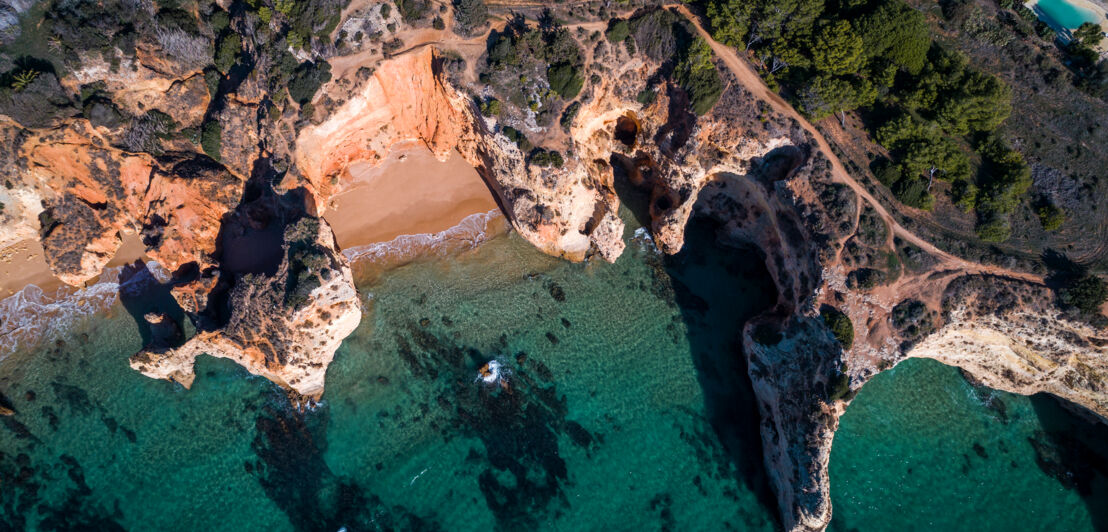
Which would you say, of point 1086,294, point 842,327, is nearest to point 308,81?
point 842,327

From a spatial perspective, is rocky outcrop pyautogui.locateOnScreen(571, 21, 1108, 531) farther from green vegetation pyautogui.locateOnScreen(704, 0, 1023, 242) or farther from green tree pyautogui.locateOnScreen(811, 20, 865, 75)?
green tree pyautogui.locateOnScreen(811, 20, 865, 75)

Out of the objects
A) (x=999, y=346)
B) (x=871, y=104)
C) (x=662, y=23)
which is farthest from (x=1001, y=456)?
(x=662, y=23)

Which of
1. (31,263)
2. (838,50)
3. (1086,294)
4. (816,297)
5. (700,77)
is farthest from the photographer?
(31,263)

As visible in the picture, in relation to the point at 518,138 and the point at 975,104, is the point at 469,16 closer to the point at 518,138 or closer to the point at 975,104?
the point at 518,138

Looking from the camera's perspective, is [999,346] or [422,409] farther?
[422,409]

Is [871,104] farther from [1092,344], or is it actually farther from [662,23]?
[1092,344]

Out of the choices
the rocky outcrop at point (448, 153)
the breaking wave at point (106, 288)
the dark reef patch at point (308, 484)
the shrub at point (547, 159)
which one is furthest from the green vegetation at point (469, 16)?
the dark reef patch at point (308, 484)

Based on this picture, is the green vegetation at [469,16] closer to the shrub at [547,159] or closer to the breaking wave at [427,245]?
the shrub at [547,159]
